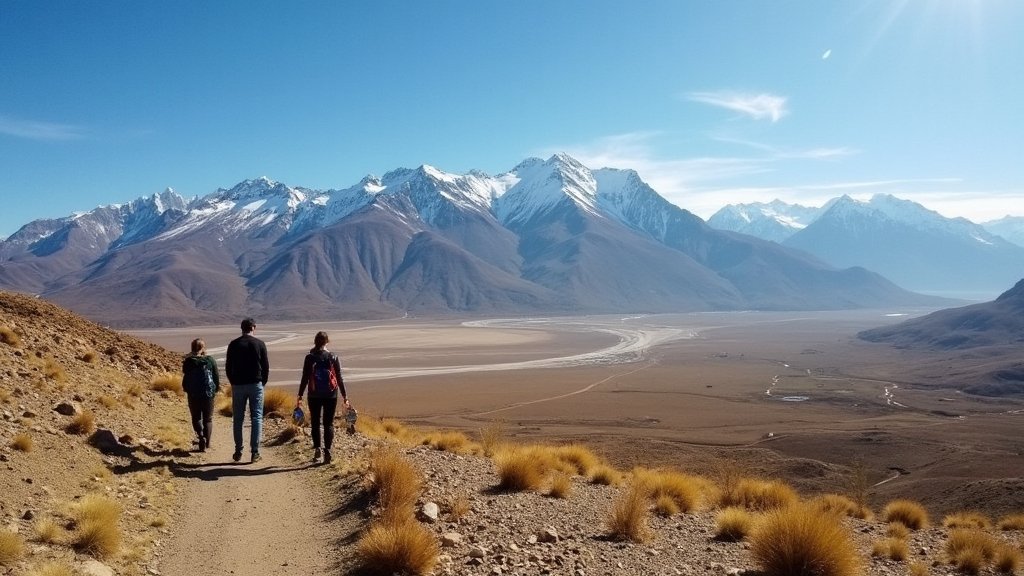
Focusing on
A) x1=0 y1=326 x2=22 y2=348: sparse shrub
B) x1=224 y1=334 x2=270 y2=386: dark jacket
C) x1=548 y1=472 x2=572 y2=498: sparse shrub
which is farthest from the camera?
x1=0 y1=326 x2=22 y2=348: sparse shrub

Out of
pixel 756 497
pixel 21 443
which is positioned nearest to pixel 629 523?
pixel 756 497

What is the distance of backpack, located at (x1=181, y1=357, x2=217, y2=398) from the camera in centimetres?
945

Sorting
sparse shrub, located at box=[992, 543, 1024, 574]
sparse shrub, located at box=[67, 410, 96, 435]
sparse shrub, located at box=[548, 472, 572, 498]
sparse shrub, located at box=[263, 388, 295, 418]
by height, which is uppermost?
sparse shrub, located at box=[67, 410, 96, 435]

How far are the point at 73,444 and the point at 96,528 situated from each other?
3.18m

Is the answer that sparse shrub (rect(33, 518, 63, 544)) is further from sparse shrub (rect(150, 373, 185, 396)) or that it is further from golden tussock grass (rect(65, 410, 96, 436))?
sparse shrub (rect(150, 373, 185, 396))

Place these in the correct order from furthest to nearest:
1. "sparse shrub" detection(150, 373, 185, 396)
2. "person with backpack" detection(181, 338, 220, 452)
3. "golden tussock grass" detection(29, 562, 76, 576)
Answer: "sparse shrub" detection(150, 373, 185, 396) < "person with backpack" detection(181, 338, 220, 452) < "golden tussock grass" detection(29, 562, 76, 576)

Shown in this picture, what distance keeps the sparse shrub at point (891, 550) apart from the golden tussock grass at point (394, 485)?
621 centimetres

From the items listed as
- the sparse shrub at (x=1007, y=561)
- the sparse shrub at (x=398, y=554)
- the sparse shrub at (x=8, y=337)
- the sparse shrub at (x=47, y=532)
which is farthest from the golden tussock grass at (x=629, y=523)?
the sparse shrub at (x=8, y=337)

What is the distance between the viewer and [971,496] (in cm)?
2458

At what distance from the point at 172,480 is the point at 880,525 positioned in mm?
11385

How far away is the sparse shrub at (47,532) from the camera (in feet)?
18.0

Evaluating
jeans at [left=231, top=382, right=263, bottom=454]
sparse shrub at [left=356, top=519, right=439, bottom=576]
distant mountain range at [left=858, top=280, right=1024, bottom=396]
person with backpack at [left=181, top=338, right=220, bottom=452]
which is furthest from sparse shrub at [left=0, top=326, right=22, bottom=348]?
distant mountain range at [left=858, top=280, right=1024, bottom=396]

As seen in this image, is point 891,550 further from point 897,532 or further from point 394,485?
point 394,485

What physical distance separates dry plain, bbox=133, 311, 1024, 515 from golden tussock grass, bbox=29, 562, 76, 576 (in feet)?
35.6
